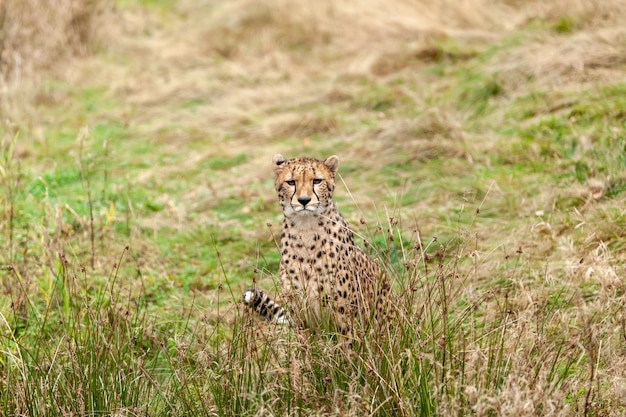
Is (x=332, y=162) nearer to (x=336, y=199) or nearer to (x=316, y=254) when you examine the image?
(x=316, y=254)

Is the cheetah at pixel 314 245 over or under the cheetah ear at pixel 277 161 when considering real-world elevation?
under

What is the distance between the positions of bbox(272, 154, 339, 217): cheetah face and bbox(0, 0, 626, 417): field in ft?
1.09

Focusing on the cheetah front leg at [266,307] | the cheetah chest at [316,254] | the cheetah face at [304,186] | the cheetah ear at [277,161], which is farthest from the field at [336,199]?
the cheetah ear at [277,161]

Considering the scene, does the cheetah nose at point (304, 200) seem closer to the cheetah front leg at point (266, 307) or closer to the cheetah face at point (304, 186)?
the cheetah face at point (304, 186)

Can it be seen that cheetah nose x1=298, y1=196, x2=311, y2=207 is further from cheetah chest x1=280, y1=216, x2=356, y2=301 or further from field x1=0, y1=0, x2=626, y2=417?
field x1=0, y1=0, x2=626, y2=417

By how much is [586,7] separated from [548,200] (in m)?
4.15

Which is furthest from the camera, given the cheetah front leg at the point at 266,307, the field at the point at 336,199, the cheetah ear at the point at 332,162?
the cheetah ear at the point at 332,162

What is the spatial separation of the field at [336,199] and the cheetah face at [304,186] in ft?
1.09

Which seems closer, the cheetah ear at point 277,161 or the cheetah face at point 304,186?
the cheetah face at point 304,186

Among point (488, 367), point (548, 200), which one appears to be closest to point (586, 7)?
point (548, 200)

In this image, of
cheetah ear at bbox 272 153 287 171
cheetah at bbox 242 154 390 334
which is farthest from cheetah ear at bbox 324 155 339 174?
cheetah ear at bbox 272 153 287 171

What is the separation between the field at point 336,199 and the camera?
3260mm

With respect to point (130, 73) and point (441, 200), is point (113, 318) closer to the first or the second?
point (441, 200)

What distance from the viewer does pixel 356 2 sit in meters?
11.4
